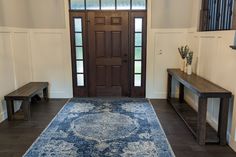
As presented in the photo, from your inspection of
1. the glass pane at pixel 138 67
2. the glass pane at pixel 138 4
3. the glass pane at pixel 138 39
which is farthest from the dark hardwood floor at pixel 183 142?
the glass pane at pixel 138 4

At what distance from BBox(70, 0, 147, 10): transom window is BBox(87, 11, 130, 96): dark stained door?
0.12m

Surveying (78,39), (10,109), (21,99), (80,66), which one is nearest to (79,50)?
(78,39)

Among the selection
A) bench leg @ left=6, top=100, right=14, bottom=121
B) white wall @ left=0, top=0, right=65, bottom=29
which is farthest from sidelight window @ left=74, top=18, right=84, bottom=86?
bench leg @ left=6, top=100, right=14, bottom=121

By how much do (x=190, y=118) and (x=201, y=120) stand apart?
1.00 metres

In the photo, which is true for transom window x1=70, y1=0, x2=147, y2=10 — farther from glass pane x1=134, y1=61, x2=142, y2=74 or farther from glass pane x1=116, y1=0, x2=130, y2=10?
glass pane x1=134, y1=61, x2=142, y2=74

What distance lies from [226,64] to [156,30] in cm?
213

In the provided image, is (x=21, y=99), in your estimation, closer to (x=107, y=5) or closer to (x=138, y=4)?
(x=107, y=5)

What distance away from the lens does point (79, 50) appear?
5.08 meters

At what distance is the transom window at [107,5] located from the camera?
4875 millimetres

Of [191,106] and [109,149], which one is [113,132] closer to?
[109,149]

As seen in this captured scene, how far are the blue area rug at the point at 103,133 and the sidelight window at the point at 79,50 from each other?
2.58ft

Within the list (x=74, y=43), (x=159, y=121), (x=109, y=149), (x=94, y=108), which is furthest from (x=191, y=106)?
(x=74, y=43)

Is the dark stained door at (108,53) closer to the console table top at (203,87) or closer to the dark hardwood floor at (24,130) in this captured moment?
the dark hardwood floor at (24,130)

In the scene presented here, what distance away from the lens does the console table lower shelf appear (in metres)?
3.13
